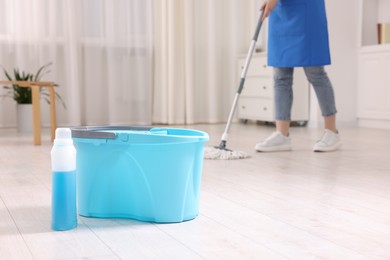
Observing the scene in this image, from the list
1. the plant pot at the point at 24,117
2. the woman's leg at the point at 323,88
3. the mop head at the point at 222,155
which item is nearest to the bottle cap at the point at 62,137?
the mop head at the point at 222,155

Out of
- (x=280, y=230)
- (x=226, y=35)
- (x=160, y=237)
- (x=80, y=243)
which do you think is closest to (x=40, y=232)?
(x=80, y=243)

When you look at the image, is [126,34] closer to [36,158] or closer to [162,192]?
[36,158]

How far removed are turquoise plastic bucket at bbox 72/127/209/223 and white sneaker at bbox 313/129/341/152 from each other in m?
1.56

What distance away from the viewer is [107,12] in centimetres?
464

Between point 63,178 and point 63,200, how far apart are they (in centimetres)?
5

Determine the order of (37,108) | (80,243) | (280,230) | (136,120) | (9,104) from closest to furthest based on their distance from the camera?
(80,243) < (280,230) < (37,108) < (9,104) < (136,120)

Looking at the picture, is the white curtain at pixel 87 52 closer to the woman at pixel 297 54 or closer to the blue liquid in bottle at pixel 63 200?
the woman at pixel 297 54

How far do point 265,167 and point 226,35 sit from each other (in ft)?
9.32

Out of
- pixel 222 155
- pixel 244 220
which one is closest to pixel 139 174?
pixel 244 220

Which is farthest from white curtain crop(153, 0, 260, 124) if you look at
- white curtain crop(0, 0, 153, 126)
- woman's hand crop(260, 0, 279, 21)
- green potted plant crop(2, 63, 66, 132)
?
woman's hand crop(260, 0, 279, 21)

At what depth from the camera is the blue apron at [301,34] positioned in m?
2.87

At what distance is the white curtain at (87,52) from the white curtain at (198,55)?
113mm

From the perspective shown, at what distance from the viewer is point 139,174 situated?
4.68 ft

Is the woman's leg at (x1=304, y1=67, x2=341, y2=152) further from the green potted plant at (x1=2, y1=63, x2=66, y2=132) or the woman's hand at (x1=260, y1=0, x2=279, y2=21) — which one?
the green potted plant at (x1=2, y1=63, x2=66, y2=132)
